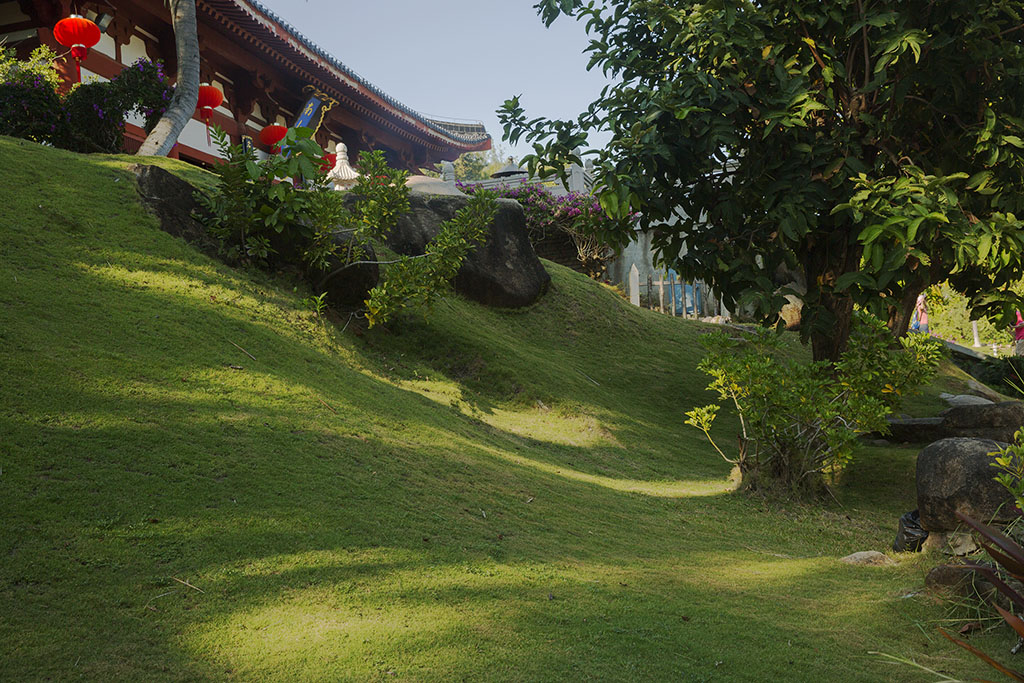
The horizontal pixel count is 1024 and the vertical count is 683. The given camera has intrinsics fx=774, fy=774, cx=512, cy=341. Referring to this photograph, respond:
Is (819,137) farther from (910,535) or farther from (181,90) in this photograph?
(181,90)

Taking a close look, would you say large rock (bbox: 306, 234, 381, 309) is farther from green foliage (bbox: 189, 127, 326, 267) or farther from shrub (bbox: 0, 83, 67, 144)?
shrub (bbox: 0, 83, 67, 144)

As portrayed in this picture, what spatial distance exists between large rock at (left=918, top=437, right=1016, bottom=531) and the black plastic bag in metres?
0.14

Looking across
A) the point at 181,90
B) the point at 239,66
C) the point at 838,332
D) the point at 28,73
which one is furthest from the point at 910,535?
the point at 239,66

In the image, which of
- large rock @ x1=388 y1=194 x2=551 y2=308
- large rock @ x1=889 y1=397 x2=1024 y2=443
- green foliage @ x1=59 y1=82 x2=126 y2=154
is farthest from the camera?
large rock @ x1=388 y1=194 x2=551 y2=308

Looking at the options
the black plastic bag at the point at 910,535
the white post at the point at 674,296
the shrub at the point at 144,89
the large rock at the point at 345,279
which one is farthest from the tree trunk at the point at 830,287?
the shrub at the point at 144,89

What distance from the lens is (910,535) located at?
4883 millimetres

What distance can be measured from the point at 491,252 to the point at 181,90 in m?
4.88

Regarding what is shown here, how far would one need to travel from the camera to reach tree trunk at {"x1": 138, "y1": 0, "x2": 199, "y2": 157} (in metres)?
10.4

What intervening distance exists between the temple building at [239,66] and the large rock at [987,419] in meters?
10.8

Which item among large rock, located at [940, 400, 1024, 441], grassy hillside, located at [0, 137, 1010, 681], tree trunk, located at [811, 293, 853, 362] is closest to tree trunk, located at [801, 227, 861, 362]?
tree trunk, located at [811, 293, 853, 362]

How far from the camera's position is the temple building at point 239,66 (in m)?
12.2

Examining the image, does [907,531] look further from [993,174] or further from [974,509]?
[993,174]

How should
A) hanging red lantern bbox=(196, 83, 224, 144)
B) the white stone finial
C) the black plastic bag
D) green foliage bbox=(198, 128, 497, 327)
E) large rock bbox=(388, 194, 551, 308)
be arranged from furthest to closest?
the white stone finial < hanging red lantern bbox=(196, 83, 224, 144) < large rock bbox=(388, 194, 551, 308) < green foliage bbox=(198, 128, 497, 327) < the black plastic bag

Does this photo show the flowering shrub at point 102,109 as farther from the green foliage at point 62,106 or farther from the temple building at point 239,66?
the temple building at point 239,66
